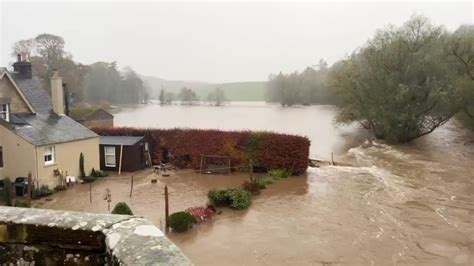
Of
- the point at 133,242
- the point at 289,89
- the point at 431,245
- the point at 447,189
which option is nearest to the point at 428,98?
the point at 447,189

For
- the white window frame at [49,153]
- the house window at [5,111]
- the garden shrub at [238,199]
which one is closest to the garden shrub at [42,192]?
the white window frame at [49,153]

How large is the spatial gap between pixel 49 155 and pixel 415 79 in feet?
107

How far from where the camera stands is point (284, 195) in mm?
21406

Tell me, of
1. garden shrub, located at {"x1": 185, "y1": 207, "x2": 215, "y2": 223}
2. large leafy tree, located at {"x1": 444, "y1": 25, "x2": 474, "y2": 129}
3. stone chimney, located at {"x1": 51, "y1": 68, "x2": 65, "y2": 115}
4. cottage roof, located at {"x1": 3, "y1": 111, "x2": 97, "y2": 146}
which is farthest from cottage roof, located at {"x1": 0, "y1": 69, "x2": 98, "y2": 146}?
large leafy tree, located at {"x1": 444, "y1": 25, "x2": 474, "y2": 129}

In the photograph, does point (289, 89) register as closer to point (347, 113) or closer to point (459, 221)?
point (347, 113)

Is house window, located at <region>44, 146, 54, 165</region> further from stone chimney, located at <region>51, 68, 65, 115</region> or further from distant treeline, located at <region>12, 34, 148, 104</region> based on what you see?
distant treeline, located at <region>12, 34, 148, 104</region>

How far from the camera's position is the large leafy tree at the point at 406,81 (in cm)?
3784

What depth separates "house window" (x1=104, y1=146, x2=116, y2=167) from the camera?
92.5 feet

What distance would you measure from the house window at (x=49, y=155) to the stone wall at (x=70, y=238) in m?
21.6

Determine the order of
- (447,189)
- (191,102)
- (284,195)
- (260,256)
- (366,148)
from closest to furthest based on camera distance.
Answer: (260,256) → (284,195) → (447,189) → (366,148) → (191,102)

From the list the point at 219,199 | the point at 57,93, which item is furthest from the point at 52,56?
the point at 219,199

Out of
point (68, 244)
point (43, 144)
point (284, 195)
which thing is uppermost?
point (68, 244)

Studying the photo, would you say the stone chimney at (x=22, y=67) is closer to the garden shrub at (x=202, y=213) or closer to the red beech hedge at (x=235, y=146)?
the red beech hedge at (x=235, y=146)

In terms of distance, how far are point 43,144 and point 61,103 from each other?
5979mm
